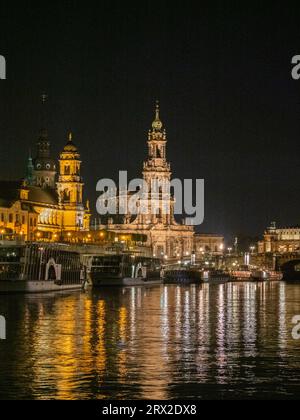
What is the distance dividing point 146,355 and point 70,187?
5727 inches

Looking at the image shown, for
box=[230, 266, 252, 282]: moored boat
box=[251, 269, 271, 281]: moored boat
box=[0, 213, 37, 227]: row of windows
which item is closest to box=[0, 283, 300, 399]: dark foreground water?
box=[0, 213, 37, 227]: row of windows

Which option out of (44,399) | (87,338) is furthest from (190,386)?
(87,338)

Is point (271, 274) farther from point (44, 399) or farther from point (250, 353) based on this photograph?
point (44, 399)

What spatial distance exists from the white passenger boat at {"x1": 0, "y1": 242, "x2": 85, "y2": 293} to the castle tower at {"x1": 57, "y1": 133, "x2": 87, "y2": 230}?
85.7 metres

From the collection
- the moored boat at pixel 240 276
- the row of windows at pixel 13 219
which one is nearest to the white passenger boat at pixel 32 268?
the row of windows at pixel 13 219

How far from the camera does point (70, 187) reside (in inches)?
7195

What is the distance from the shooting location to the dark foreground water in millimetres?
30891

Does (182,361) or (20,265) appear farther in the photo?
(20,265)

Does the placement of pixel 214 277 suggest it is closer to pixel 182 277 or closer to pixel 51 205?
pixel 182 277

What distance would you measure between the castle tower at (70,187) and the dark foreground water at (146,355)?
389ft

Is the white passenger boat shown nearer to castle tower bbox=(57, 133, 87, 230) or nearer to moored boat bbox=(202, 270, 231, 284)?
moored boat bbox=(202, 270, 231, 284)

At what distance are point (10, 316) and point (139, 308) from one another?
14489mm

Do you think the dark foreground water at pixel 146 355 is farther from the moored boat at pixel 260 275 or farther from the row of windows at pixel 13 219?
the moored boat at pixel 260 275
